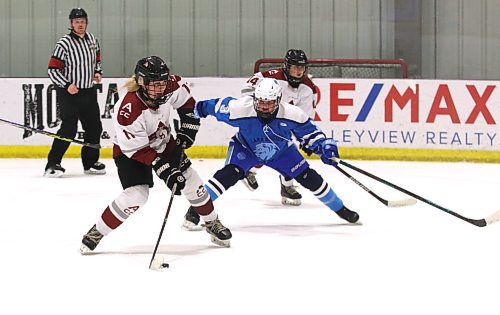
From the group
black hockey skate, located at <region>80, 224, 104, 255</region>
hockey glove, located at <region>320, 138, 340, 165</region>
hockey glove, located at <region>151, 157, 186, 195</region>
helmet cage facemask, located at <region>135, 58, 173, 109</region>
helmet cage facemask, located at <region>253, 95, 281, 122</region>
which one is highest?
helmet cage facemask, located at <region>135, 58, 173, 109</region>

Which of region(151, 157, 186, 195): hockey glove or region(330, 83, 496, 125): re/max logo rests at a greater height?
region(330, 83, 496, 125): re/max logo

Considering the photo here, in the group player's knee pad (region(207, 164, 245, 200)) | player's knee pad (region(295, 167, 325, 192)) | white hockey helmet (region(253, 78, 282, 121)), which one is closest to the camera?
white hockey helmet (region(253, 78, 282, 121))

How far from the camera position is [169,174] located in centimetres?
368

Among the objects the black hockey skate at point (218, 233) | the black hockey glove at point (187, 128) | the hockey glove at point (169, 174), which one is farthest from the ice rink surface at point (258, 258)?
the black hockey glove at point (187, 128)

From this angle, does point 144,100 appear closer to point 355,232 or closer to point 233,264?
point 233,264

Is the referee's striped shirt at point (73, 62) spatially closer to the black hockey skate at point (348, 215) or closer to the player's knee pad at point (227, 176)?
the player's knee pad at point (227, 176)

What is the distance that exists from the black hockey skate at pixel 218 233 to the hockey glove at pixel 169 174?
13.5 inches

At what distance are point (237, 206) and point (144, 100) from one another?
71.2 inches

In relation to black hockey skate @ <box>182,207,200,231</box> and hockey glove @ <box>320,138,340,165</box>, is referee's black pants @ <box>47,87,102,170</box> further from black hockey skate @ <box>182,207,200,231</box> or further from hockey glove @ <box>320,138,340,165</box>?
hockey glove @ <box>320,138,340,165</box>

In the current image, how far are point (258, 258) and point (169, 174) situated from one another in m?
0.53

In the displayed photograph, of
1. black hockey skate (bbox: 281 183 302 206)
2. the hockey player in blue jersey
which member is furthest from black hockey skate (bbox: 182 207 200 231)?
black hockey skate (bbox: 281 183 302 206)

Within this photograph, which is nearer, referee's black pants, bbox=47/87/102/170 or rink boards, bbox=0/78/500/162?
referee's black pants, bbox=47/87/102/170

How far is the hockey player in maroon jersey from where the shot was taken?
3.67 m

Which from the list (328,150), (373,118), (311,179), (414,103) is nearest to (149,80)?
(328,150)
